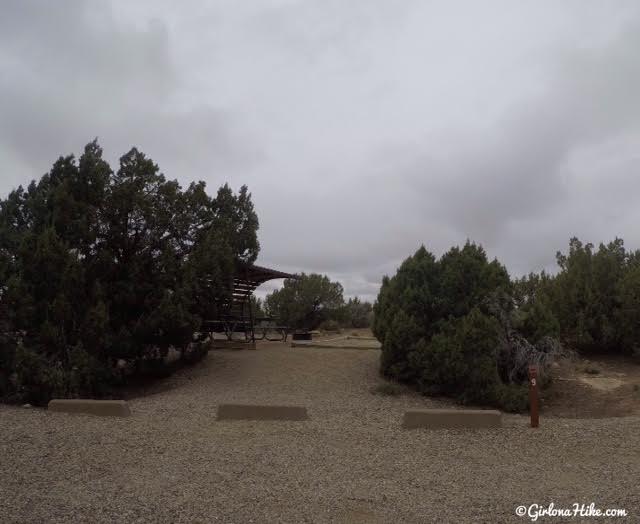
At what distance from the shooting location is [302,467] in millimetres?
5703

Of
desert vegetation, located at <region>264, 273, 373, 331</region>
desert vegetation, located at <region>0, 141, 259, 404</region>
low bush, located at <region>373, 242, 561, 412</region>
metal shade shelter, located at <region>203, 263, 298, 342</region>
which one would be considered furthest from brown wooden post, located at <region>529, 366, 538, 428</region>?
desert vegetation, located at <region>264, 273, 373, 331</region>

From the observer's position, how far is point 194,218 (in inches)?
528

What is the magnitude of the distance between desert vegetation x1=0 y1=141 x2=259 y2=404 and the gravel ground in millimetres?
1591

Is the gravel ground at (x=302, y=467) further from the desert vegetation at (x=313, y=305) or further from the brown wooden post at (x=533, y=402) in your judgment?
the desert vegetation at (x=313, y=305)

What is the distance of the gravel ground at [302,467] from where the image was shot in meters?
4.45

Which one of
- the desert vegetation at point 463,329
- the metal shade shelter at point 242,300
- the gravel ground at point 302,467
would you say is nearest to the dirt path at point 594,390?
the desert vegetation at point 463,329

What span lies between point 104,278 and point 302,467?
7986 mm

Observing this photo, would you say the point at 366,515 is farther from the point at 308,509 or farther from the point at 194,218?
the point at 194,218

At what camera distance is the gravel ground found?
4453 mm

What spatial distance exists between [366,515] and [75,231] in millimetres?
9533

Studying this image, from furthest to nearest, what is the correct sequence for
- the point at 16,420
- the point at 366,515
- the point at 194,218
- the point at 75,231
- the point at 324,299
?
the point at 324,299, the point at 194,218, the point at 75,231, the point at 16,420, the point at 366,515

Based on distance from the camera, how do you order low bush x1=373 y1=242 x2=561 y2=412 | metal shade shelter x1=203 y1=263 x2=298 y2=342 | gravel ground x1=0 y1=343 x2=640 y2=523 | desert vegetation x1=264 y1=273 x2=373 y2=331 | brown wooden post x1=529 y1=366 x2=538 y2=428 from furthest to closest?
desert vegetation x1=264 y1=273 x2=373 y2=331 < metal shade shelter x1=203 y1=263 x2=298 y2=342 < low bush x1=373 y1=242 x2=561 y2=412 < brown wooden post x1=529 y1=366 x2=538 y2=428 < gravel ground x1=0 y1=343 x2=640 y2=523

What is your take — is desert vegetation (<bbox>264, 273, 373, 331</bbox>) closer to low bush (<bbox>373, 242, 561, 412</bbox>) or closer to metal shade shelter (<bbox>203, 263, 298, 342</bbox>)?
metal shade shelter (<bbox>203, 263, 298, 342</bbox>)

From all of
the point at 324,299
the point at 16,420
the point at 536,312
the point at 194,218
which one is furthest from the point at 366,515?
the point at 324,299
